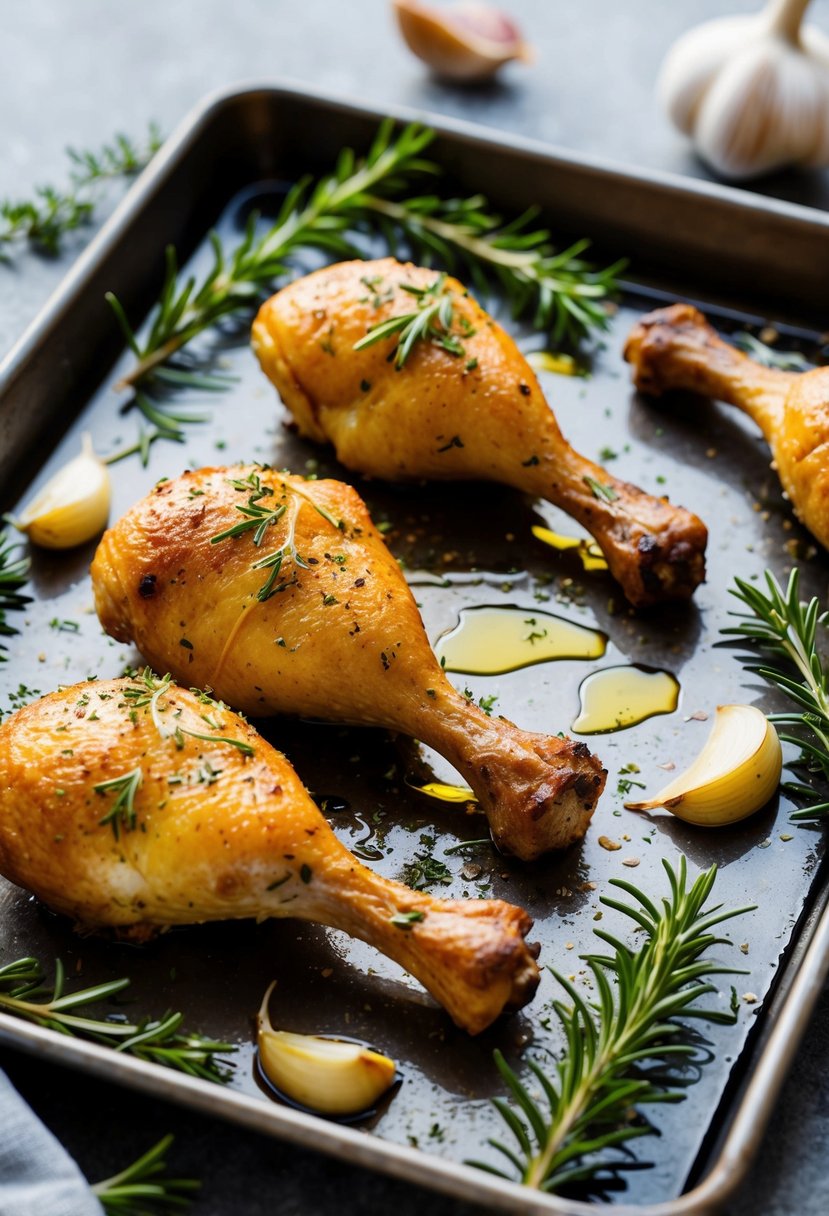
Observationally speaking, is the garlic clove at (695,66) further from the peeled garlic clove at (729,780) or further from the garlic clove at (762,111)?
the peeled garlic clove at (729,780)

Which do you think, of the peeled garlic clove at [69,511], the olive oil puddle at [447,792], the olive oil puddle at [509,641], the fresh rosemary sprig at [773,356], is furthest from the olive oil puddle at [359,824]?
the fresh rosemary sprig at [773,356]

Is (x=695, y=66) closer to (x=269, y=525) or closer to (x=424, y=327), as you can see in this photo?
(x=424, y=327)

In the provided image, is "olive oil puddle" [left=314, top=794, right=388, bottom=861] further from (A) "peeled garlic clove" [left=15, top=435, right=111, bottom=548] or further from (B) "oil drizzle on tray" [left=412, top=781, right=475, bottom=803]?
(A) "peeled garlic clove" [left=15, top=435, right=111, bottom=548]

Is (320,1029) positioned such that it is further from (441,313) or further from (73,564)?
(441,313)

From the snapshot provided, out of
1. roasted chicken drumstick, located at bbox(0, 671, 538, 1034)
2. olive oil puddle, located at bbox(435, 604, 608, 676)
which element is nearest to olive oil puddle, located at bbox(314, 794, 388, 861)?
roasted chicken drumstick, located at bbox(0, 671, 538, 1034)

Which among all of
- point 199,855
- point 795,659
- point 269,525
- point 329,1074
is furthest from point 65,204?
point 329,1074

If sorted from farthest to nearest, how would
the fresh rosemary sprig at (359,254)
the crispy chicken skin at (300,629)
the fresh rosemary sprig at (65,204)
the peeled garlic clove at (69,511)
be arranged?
the fresh rosemary sprig at (65,204) < the fresh rosemary sprig at (359,254) < the peeled garlic clove at (69,511) < the crispy chicken skin at (300,629)
